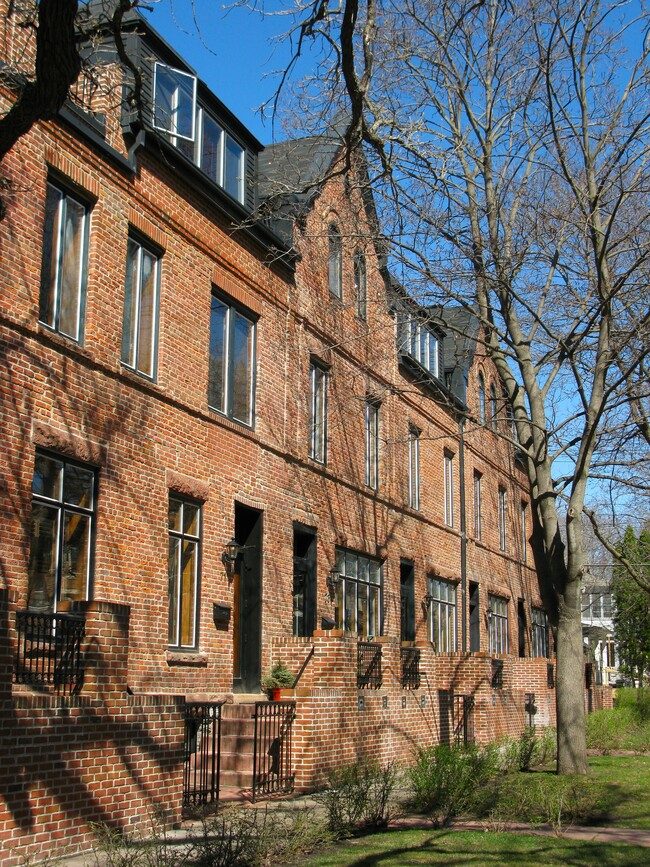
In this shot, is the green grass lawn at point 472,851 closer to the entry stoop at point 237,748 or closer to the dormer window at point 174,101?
the entry stoop at point 237,748

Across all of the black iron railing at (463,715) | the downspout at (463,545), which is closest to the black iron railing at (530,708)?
the downspout at (463,545)

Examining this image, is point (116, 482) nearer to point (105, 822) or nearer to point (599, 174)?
point (105, 822)

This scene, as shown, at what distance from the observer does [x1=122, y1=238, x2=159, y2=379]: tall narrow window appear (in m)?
13.6

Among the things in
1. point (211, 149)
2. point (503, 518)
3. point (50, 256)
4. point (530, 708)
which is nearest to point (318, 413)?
point (211, 149)

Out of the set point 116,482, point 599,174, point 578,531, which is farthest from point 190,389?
point 599,174

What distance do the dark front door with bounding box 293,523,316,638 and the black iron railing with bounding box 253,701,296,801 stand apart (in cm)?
424

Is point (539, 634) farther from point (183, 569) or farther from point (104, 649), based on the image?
point (104, 649)

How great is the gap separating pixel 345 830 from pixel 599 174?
1118cm

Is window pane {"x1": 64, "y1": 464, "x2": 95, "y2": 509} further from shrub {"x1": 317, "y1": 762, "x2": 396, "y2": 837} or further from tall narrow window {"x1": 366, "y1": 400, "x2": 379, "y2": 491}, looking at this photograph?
tall narrow window {"x1": 366, "y1": 400, "x2": 379, "y2": 491}

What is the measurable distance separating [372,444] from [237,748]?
1025 centimetres

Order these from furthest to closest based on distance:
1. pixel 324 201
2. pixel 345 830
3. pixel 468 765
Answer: pixel 324 201, pixel 468 765, pixel 345 830

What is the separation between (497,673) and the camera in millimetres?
23203

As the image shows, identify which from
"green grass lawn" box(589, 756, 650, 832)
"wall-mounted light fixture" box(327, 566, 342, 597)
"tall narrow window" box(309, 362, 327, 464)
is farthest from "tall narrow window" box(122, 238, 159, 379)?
"green grass lawn" box(589, 756, 650, 832)

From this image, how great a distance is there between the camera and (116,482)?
12.6 meters
